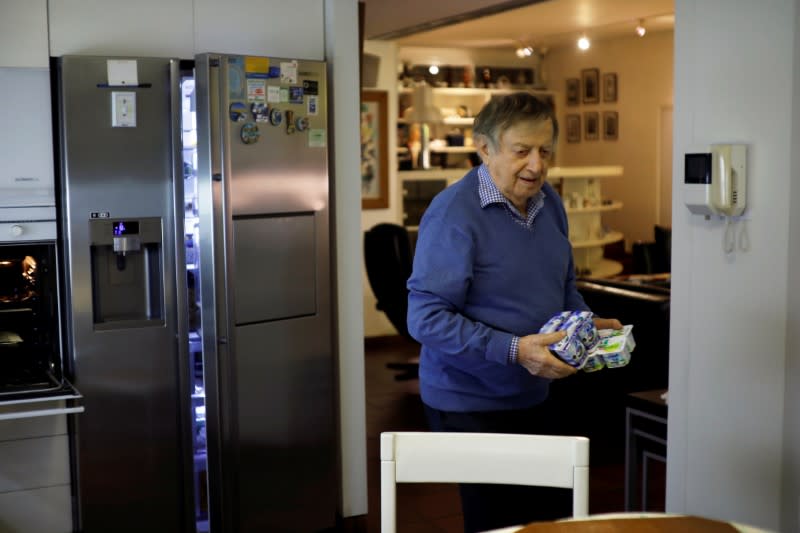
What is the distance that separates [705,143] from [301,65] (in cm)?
153

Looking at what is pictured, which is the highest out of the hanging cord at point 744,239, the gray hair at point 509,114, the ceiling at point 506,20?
the ceiling at point 506,20

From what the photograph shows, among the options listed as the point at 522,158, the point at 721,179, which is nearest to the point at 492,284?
the point at 522,158

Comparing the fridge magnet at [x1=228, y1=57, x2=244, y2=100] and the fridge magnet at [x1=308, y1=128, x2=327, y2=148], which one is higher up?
the fridge magnet at [x1=228, y1=57, x2=244, y2=100]

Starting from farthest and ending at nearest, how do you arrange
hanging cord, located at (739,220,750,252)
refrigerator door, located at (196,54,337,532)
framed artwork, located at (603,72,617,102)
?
framed artwork, located at (603,72,617,102) → refrigerator door, located at (196,54,337,532) → hanging cord, located at (739,220,750,252)

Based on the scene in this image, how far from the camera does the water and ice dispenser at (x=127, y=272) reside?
11.2 ft

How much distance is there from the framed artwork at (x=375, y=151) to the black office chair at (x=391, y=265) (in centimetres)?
128

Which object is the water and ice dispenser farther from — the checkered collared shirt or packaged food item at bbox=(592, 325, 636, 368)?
packaged food item at bbox=(592, 325, 636, 368)

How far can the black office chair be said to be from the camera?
21.9ft

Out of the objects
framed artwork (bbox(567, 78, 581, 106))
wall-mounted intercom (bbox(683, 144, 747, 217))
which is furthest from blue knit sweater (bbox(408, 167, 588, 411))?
framed artwork (bbox(567, 78, 581, 106))

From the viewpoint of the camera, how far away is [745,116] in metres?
2.89

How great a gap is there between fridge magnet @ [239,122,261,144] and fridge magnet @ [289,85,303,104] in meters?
0.19

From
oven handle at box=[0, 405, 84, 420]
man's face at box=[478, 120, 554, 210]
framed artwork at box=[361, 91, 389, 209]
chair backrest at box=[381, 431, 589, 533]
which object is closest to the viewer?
chair backrest at box=[381, 431, 589, 533]

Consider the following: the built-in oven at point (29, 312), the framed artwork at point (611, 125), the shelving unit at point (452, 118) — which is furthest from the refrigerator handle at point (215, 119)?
the framed artwork at point (611, 125)

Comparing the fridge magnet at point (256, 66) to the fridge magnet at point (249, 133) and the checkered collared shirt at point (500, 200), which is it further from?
the checkered collared shirt at point (500, 200)
